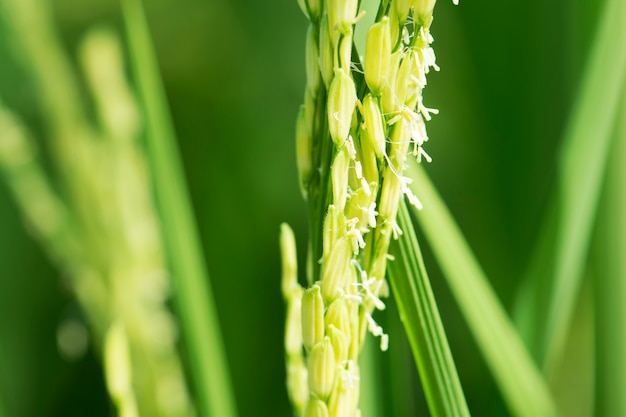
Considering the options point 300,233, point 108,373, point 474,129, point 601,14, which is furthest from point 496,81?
point 108,373

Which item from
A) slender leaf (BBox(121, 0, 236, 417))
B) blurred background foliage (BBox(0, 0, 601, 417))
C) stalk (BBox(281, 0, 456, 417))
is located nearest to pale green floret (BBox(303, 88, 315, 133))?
stalk (BBox(281, 0, 456, 417))

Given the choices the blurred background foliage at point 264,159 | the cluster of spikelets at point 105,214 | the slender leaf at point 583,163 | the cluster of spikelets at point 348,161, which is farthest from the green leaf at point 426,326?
the blurred background foliage at point 264,159

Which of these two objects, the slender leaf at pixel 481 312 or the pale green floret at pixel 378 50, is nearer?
the pale green floret at pixel 378 50

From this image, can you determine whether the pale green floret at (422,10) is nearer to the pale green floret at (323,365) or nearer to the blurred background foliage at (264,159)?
the pale green floret at (323,365)

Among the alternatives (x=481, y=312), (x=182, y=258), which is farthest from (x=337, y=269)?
(x=182, y=258)

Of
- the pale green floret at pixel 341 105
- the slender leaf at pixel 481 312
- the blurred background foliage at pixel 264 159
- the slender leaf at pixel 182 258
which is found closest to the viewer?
the pale green floret at pixel 341 105

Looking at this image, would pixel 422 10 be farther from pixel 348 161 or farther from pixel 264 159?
pixel 264 159

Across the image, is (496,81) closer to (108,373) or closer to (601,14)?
(601,14)
